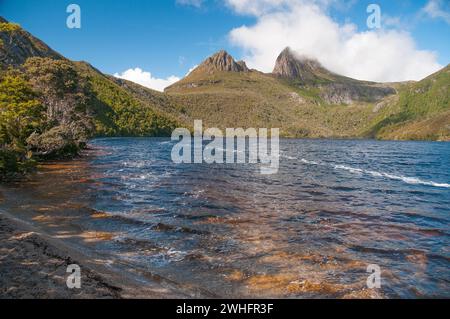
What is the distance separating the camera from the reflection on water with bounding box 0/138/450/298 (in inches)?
458

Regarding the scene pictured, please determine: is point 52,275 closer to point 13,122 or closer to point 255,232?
point 255,232

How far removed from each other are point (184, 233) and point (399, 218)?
536 inches

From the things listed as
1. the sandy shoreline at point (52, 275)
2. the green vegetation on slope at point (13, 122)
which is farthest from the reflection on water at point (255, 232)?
the green vegetation on slope at point (13, 122)

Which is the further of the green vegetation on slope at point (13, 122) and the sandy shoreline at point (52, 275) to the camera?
the green vegetation on slope at point (13, 122)

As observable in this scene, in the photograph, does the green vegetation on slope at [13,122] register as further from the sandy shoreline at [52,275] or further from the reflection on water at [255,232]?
the sandy shoreline at [52,275]

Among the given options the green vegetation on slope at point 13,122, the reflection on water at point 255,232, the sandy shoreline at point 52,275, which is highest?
the green vegetation on slope at point 13,122

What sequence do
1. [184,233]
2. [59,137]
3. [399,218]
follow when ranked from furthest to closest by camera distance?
[59,137]
[399,218]
[184,233]

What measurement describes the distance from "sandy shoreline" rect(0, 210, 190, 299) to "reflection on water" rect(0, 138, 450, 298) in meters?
1.24

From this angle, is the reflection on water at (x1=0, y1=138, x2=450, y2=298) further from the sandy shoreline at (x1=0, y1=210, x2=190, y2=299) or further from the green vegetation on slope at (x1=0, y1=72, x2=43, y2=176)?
the green vegetation on slope at (x1=0, y1=72, x2=43, y2=176)

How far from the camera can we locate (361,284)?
11.3 metres

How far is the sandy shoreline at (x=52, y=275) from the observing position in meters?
8.70

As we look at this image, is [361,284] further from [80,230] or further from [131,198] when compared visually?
[131,198]

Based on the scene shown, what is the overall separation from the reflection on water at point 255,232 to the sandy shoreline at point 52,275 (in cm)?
124
